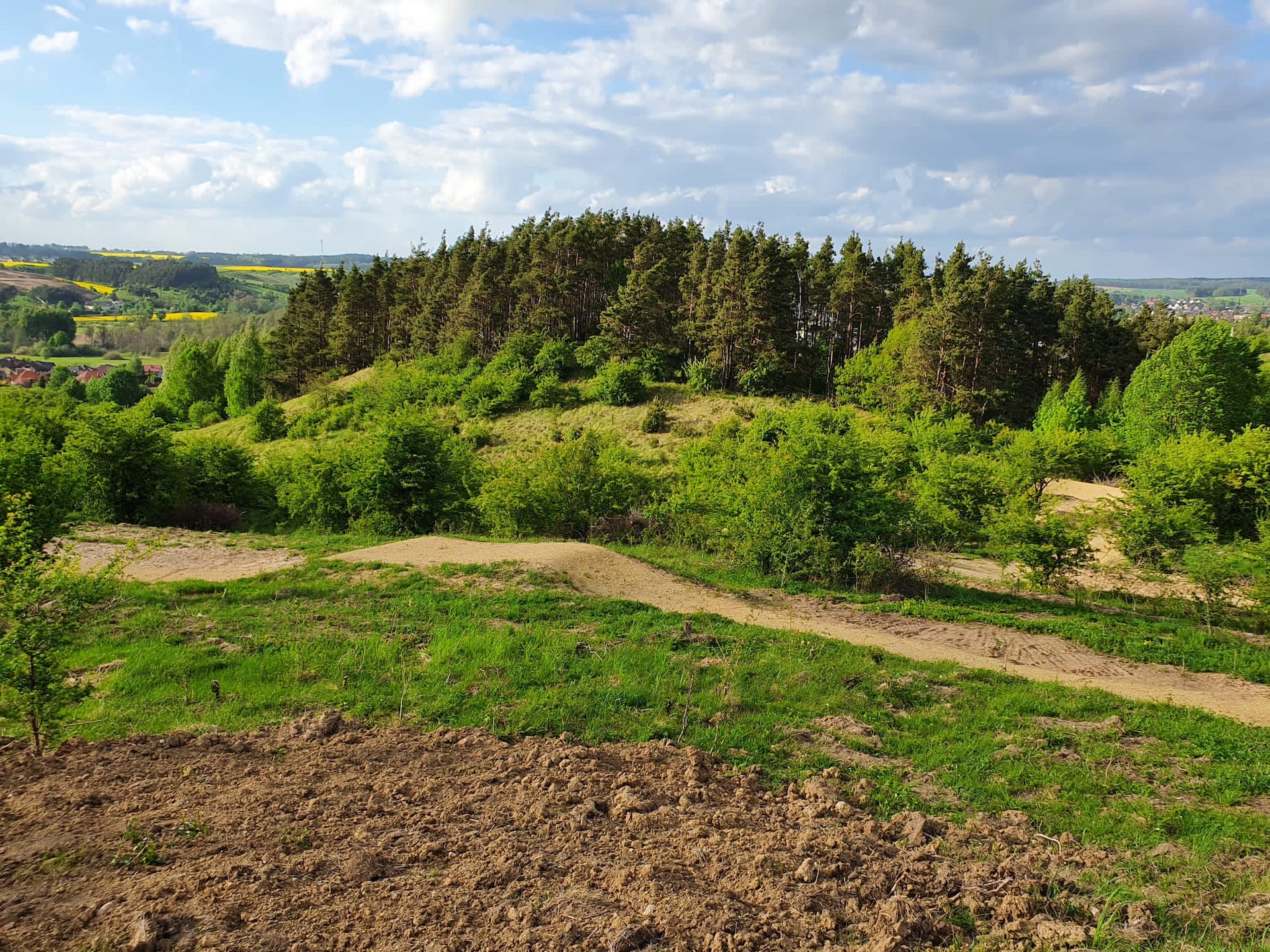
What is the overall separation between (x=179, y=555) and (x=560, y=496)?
9.91m

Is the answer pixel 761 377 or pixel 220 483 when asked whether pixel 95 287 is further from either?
pixel 761 377

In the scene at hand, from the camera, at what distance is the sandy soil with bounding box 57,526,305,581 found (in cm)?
1448

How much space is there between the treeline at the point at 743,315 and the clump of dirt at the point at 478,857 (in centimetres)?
3743

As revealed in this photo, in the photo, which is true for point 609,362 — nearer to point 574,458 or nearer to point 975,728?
point 574,458

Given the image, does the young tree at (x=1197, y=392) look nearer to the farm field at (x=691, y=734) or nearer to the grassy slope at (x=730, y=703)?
the grassy slope at (x=730, y=703)

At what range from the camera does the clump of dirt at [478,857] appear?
4520 mm

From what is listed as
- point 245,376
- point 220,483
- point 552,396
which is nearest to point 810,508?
point 220,483

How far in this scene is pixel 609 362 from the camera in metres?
45.7

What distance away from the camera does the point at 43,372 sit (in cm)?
8469

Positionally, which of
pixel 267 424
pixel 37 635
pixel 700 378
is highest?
pixel 700 378

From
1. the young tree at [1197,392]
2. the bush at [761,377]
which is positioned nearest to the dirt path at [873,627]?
the young tree at [1197,392]

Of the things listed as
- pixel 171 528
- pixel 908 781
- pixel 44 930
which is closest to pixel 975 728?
pixel 908 781

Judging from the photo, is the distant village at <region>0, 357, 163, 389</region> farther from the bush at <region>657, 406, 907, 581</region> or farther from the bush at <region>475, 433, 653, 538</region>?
the bush at <region>657, 406, 907, 581</region>

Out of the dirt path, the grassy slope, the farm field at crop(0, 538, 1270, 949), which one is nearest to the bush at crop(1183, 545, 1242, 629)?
the dirt path
